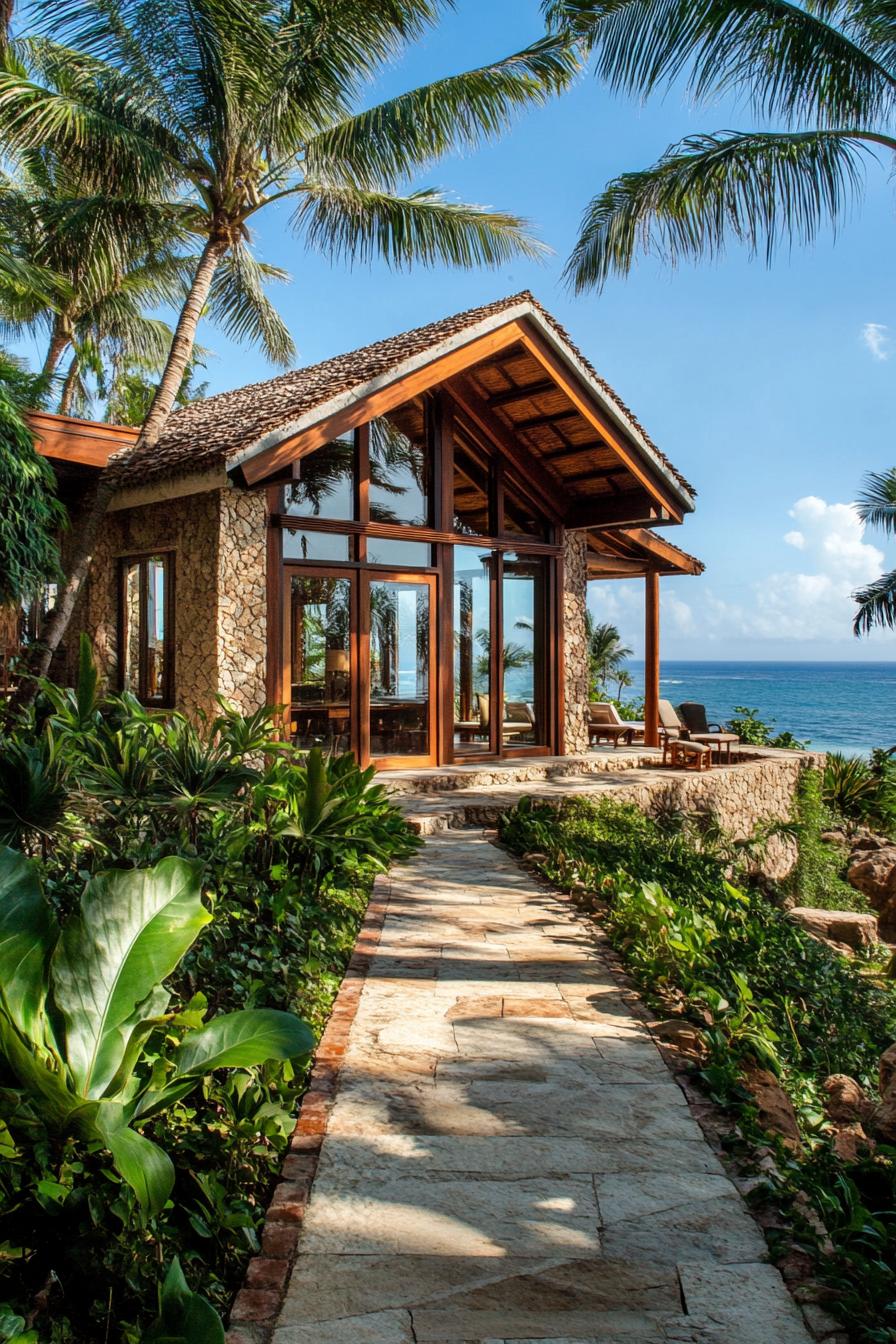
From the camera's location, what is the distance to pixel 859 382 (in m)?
75.1

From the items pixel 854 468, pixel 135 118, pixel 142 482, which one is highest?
pixel 854 468

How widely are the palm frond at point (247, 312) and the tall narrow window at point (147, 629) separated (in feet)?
19.1

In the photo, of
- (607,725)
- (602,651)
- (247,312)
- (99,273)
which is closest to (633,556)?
(607,725)

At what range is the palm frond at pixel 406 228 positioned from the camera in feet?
43.6

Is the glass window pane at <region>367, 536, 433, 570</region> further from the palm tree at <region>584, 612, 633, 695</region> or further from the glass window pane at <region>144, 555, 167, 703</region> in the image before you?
the palm tree at <region>584, 612, 633, 695</region>

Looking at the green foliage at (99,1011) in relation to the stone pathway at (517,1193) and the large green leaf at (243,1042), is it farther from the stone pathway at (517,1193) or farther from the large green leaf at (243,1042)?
the stone pathway at (517,1193)

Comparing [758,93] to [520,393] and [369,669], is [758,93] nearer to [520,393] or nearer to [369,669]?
[520,393]

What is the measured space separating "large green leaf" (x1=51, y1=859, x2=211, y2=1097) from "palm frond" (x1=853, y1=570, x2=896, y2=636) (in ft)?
53.1

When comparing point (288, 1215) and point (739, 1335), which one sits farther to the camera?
point (288, 1215)

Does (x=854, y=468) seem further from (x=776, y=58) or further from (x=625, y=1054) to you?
(x=625, y=1054)

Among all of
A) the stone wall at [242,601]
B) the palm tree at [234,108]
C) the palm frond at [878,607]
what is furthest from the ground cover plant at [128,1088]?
the palm frond at [878,607]

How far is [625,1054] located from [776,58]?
28.6 feet

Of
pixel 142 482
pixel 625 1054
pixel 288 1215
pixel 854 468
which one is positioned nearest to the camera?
pixel 288 1215

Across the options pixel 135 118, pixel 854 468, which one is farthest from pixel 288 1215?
pixel 854 468
